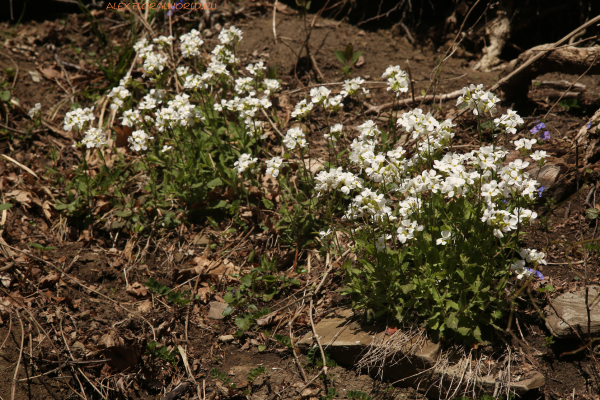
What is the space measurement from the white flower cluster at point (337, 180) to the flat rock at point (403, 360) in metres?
0.94

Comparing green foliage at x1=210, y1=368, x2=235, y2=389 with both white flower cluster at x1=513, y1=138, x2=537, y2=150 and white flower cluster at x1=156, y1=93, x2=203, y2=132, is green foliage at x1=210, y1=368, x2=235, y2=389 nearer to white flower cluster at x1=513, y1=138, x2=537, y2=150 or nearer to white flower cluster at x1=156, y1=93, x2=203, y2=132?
white flower cluster at x1=156, y1=93, x2=203, y2=132

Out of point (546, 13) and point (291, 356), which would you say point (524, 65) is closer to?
point (546, 13)

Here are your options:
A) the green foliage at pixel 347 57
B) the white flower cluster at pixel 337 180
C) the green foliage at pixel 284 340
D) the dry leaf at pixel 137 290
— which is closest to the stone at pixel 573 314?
the white flower cluster at pixel 337 180

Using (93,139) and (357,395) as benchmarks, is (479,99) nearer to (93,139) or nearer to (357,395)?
(357,395)

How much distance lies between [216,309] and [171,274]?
0.55 metres

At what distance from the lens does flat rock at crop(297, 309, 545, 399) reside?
2.49 m

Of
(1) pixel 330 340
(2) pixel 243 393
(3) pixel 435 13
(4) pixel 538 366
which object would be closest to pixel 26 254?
(2) pixel 243 393

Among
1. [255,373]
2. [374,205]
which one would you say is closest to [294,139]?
[374,205]

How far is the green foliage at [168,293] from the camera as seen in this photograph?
134 inches

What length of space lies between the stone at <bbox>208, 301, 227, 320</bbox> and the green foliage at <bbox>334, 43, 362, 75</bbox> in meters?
2.87

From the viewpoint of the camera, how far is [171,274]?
365 centimetres

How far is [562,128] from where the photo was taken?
382 centimetres

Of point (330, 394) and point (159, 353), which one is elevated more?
point (330, 394)

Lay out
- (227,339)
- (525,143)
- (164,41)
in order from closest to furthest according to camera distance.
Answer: (525,143)
(227,339)
(164,41)
